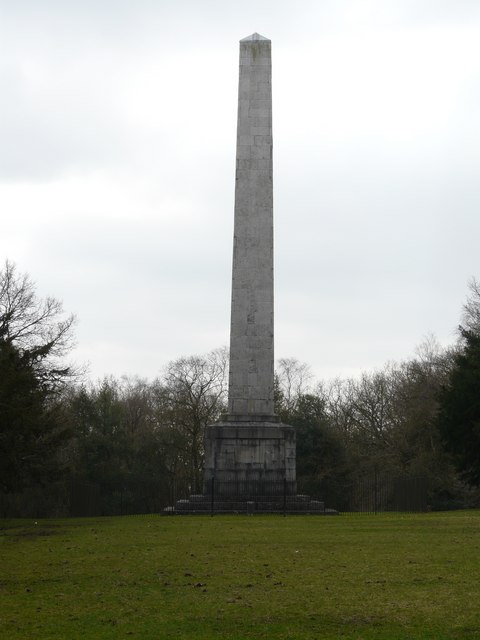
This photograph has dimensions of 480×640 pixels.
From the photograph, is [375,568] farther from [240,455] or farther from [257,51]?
[257,51]

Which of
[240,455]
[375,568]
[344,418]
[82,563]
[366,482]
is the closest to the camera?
[375,568]

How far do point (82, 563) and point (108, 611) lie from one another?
4.85 metres

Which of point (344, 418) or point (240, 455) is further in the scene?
point (344, 418)

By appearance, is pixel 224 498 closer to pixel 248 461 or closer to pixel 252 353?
pixel 248 461

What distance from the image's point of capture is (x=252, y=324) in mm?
30812

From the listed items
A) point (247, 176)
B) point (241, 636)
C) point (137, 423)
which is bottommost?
point (241, 636)

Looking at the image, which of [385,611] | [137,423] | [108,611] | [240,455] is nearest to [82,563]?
[108,611]

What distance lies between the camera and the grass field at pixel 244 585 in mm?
9336

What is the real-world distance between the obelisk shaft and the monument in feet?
0.11

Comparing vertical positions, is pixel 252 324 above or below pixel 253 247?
below

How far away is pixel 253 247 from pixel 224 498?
28.6 ft

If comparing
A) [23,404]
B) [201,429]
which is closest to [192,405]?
[201,429]

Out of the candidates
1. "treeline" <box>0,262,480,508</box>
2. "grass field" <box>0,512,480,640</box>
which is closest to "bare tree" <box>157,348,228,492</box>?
"treeline" <box>0,262,480,508</box>

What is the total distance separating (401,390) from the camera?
175 feet
